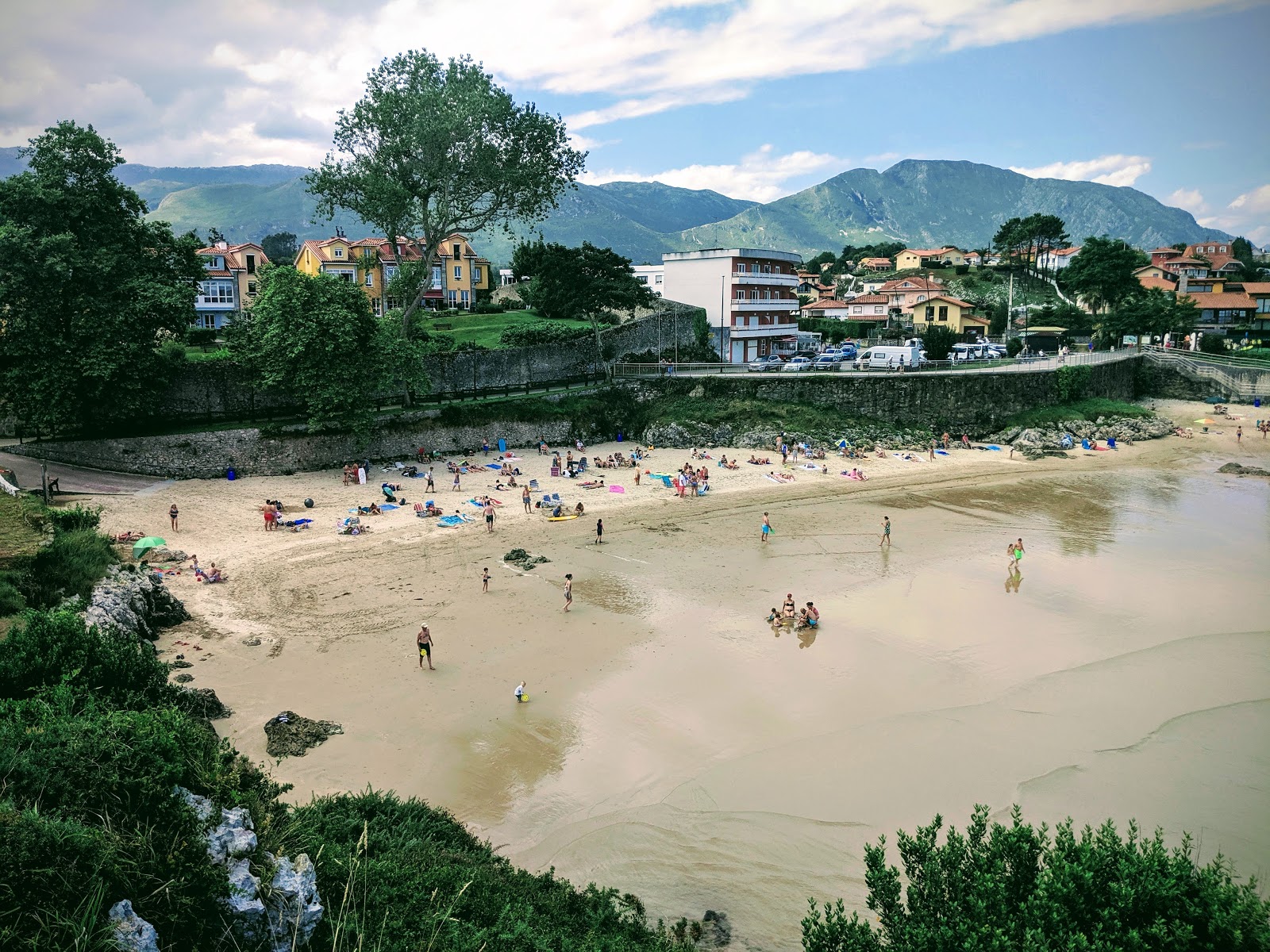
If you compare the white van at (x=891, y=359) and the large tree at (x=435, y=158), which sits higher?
the large tree at (x=435, y=158)

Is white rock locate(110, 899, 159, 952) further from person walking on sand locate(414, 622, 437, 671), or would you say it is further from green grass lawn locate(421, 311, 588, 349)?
green grass lawn locate(421, 311, 588, 349)

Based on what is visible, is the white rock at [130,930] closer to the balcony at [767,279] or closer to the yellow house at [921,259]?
the balcony at [767,279]

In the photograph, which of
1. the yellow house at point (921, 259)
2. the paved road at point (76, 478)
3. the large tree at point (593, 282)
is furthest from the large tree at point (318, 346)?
the yellow house at point (921, 259)

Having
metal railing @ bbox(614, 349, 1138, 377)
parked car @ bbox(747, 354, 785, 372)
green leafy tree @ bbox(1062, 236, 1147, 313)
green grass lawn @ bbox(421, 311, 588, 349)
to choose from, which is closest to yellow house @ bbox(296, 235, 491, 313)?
green grass lawn @ bbox(421, 311, 588, 349)

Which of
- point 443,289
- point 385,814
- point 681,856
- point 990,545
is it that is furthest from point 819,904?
point 443,289

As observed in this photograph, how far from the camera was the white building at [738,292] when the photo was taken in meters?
53.8

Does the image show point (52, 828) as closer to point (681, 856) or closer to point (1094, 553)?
point (681, 856)

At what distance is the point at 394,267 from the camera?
182 feet

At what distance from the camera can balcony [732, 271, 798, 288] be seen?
53844 mm

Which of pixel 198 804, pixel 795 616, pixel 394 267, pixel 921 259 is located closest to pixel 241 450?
pixel 795 616

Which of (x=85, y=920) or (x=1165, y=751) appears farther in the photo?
(x=1165, y=751)

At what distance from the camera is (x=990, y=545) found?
2614cm

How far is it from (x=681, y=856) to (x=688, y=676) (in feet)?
18.0

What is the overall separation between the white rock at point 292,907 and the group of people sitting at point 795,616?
44.6ft
